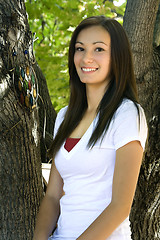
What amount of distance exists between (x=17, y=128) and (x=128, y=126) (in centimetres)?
90

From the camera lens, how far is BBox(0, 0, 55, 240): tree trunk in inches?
94.2

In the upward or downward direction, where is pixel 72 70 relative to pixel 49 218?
upward

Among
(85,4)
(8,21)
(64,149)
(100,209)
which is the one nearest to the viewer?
(100,209)

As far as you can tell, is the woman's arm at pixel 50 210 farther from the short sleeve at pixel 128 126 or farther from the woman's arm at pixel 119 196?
the short sleeve at pixel 128 126

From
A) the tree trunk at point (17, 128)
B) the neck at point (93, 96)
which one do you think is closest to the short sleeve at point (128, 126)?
the neck at point (93, 96)

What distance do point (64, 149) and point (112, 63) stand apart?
47 centimetres

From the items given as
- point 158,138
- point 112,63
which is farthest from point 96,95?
point 158,138

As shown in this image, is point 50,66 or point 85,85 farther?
point 50,66

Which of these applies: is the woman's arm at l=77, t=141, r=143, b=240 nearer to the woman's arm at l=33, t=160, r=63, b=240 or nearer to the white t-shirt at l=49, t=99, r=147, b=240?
the white t-shirt at l=49, t=99, r=147, b=240

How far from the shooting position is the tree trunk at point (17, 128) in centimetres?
239

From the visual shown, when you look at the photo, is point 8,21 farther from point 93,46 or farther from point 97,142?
point 97,142

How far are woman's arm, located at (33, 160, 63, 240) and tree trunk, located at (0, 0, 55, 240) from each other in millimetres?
415

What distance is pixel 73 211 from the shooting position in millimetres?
1812

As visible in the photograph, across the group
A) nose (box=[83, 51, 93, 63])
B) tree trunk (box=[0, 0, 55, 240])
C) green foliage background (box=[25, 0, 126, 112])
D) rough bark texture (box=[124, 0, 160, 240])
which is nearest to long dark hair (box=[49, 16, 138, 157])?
nose (box=[83, 51, 93, 63])
